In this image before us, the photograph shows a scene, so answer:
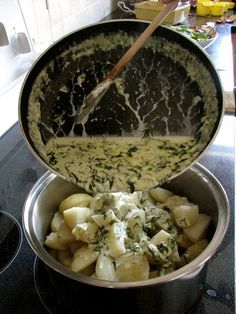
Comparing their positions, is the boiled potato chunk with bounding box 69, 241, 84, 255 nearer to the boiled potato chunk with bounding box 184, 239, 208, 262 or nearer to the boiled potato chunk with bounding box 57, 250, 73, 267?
the boiled potato chunk with bounding box 57, 250, 73, 267

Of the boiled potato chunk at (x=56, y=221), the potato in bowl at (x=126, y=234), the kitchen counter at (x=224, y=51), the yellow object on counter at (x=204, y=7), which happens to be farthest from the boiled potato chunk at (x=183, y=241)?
the yellow object on counter at (x=204, y=7)

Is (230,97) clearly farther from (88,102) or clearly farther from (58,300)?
(58,300)

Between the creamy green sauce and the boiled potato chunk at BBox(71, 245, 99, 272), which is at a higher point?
the creamy green sauce

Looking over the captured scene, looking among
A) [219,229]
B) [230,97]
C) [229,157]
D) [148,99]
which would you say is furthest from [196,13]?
[219,229]

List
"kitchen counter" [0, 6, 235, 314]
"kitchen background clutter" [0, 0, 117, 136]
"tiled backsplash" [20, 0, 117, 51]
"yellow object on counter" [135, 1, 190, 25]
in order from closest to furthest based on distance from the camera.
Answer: "kitchen counter" [0, 6, 235, 314] < "kitchen background clutter" [0, 0, 117, 136] < "tiled backsplash" [20, 0, 117, 51] < "yellow object on counter" [135, 1, 190, 25]

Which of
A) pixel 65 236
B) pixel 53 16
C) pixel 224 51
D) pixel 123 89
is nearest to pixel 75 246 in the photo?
pixel 65 236

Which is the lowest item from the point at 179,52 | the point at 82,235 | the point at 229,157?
the point at 229,157

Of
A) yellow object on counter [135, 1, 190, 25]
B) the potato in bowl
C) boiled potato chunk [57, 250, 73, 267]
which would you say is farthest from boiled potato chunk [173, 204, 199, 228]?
yellow object on counter [135, 1, 190, 25]

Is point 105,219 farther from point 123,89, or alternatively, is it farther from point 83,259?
point 123,89
